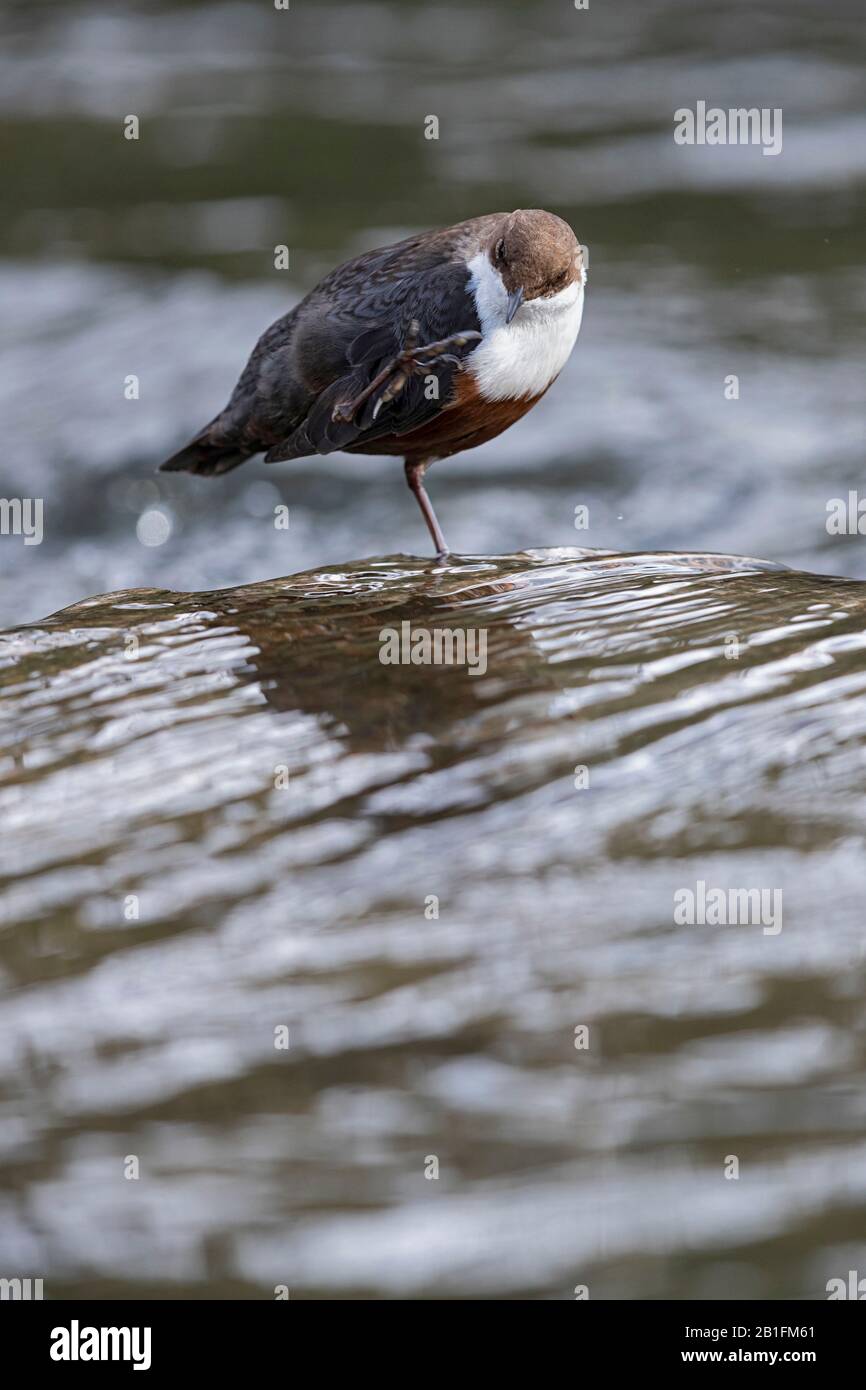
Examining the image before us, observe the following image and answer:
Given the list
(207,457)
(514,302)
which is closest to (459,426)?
(514,302)

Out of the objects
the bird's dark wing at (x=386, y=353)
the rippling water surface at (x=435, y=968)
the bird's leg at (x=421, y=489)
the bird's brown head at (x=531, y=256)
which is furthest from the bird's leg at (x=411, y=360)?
the rippling water surface at (x=435, y=968)

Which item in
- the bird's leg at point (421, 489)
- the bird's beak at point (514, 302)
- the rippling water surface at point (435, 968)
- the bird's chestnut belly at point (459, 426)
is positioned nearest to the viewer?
the rippling water surface at point (435, 968)

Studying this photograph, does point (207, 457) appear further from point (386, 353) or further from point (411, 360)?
point (411, 360)

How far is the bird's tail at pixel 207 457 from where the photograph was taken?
556cm

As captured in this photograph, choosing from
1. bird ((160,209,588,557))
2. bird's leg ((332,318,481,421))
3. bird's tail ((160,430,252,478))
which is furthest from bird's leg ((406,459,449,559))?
bird's tail ((160,430,252,478))

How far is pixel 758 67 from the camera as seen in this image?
12.2 metres

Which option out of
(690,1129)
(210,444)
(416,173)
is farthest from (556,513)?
(690,1129)

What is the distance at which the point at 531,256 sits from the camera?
4.55 meters

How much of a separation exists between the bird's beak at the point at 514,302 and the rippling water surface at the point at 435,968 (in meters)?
1.06

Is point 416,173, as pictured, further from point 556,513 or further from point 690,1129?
point 690,1129

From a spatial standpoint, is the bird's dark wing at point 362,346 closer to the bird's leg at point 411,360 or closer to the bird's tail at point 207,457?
the bird's leg at point 411,360

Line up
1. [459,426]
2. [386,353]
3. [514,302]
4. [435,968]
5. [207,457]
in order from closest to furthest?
[435,968], [514,302], [386,353], [459,426], [207,457]

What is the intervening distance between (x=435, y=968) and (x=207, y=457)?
3.30 metres
